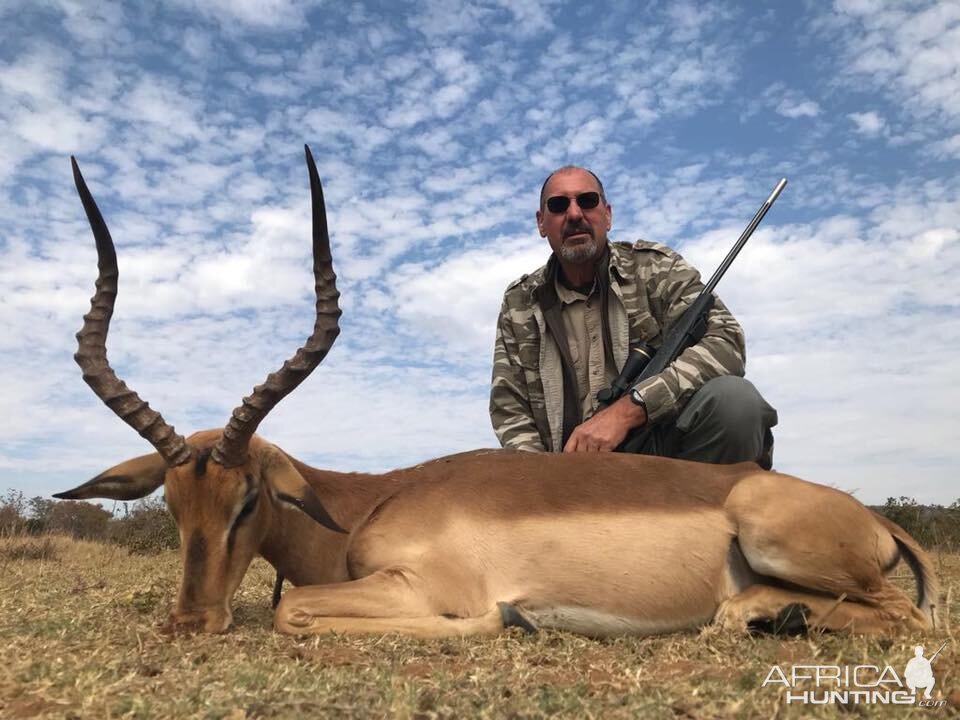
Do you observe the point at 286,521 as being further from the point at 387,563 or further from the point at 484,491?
the point at 484,491

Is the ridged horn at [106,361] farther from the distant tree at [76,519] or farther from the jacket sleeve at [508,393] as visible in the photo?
the distant tree at [76,519]

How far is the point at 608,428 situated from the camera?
5.53 metres

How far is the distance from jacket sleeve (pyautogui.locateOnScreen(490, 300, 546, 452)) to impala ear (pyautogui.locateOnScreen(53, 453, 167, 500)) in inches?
113

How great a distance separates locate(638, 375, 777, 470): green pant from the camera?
18.2 ft

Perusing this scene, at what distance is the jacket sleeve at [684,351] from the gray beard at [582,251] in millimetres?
484

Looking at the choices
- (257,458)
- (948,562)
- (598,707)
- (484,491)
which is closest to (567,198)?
(484,491)

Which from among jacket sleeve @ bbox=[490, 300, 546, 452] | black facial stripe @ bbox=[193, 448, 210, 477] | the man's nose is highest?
the man's nose

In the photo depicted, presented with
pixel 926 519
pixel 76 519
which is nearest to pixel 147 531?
pixel 76 519

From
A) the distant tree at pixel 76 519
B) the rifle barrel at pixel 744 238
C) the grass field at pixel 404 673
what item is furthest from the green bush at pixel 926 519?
the distant tree at pixel 76 519

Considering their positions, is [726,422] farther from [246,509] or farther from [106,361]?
[106,361]

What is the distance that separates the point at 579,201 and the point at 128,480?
13.7 ft

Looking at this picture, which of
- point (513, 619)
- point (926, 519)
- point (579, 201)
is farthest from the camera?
point (926, 519)

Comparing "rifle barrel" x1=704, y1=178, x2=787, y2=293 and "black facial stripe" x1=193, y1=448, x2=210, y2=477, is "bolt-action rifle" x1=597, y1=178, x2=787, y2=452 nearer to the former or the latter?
"rifle barrel" x1=704, y1=178, x2=787, y2=293

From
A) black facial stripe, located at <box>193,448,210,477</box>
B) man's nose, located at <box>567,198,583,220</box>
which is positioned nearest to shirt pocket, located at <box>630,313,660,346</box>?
man's nose, located at <box>567,198,583,220</box>
